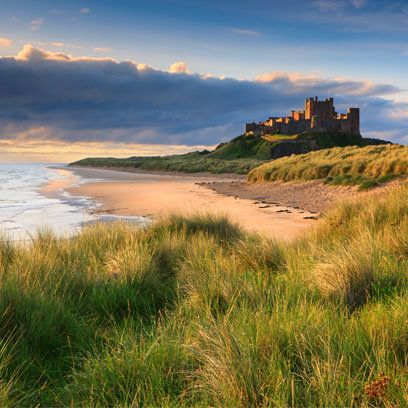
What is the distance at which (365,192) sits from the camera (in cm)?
1914

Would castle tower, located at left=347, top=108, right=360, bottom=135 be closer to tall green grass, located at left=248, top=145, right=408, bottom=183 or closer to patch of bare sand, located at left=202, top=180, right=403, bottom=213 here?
tall green grass, located at left=248, top=145, right=408, bottom=183

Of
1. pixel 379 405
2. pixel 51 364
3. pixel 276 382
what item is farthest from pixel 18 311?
pixel 379 405

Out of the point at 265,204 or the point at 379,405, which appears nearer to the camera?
the point at 379,405

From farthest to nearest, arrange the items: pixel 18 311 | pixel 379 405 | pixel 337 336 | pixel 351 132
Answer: pixel 351 132, pixel 18 311, pixel 337 336, pixel 379 405

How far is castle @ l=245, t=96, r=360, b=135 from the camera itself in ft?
360

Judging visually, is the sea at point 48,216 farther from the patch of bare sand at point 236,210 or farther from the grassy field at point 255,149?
the grassy field at point 255,149

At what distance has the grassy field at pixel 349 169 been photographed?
21128 mm

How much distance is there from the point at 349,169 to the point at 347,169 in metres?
0.13

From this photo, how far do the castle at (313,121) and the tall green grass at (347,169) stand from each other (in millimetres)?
78262

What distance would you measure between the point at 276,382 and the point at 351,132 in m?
116

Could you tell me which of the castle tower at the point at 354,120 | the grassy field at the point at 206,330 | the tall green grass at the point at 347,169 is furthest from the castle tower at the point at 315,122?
the grassy field at the point at 206,330

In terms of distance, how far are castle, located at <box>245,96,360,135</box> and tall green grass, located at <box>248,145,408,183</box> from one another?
78.3 meters

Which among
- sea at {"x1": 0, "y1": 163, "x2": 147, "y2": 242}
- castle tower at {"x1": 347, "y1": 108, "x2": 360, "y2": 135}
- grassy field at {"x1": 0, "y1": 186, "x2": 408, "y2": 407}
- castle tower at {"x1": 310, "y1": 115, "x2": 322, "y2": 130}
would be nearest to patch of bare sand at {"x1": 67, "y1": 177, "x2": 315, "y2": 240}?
sea at {"x1": 0, "y1": 163, "x2": 147, "y2": 242}

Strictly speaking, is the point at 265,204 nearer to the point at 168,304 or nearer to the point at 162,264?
the point at 162,264
